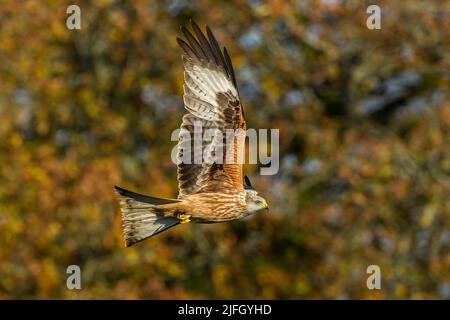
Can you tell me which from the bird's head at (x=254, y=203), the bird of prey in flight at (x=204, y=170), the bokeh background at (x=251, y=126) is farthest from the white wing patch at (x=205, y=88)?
the bokeh background at (x=251, y=126)

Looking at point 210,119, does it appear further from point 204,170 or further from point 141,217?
point 141,217

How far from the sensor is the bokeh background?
40.3ft

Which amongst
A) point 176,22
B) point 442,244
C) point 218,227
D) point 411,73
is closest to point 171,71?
point 176,22

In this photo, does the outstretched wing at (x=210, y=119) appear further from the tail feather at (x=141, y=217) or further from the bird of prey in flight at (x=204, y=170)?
the tail feather at (x=141, y=217)

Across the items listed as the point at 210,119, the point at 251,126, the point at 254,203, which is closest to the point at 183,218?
the point at 254,203

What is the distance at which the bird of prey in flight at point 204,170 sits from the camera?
13.9ft

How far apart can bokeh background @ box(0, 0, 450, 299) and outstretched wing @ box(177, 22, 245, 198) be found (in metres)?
7.23

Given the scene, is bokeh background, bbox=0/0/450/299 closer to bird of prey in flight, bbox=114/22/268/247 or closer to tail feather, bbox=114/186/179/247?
bird of prey in flight, bbox=114/22/268/247

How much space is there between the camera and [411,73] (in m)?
13.1

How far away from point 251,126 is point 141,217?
320 inches

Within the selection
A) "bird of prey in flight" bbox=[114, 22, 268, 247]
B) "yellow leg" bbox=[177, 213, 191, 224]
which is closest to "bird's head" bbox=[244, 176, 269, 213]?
"bird of prey in flight" bbox=[114, 22, 268, 247]

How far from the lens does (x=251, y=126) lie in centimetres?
1231

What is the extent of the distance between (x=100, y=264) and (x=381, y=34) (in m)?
4.53

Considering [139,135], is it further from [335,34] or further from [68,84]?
[335,34]
